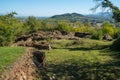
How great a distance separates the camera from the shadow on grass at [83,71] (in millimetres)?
16281

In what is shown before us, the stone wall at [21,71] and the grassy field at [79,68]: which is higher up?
the stone wall at [21,71]

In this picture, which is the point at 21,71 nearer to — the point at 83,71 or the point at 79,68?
Answer: the point at 83,71

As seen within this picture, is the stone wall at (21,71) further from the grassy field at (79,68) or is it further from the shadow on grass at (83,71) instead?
the shadow on grass at (83,71)

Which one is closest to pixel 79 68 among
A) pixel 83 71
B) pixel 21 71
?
pixel 83 71

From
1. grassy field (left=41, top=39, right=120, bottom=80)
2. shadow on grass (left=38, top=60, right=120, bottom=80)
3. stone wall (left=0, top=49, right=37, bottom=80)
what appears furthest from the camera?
grassy field (left=41, top=39, right=120, bottom=80)

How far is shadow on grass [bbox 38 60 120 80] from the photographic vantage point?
16281 millimetres

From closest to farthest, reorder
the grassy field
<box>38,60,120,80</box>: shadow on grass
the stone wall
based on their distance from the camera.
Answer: the stone wall < <box>38,60,120,80</box>: shadow on grass < the grassy field

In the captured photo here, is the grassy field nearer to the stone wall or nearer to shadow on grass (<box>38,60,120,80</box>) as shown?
shadow on grass (<box>38,60,120,80</box>)

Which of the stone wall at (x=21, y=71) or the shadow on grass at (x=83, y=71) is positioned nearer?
the stone wall at (x=21, y=71)

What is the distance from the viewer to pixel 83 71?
18.2 m

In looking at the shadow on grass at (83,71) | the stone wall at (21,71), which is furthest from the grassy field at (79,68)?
the stone wall at (21,71)

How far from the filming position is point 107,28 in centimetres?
6038

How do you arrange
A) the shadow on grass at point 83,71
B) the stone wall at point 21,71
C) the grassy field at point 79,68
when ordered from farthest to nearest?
the grassy field at point 79,68 → the shadow on grass at point 83,71 → the stone wall at point 21,71

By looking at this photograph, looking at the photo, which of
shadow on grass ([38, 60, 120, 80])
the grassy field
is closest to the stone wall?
the grassy field
